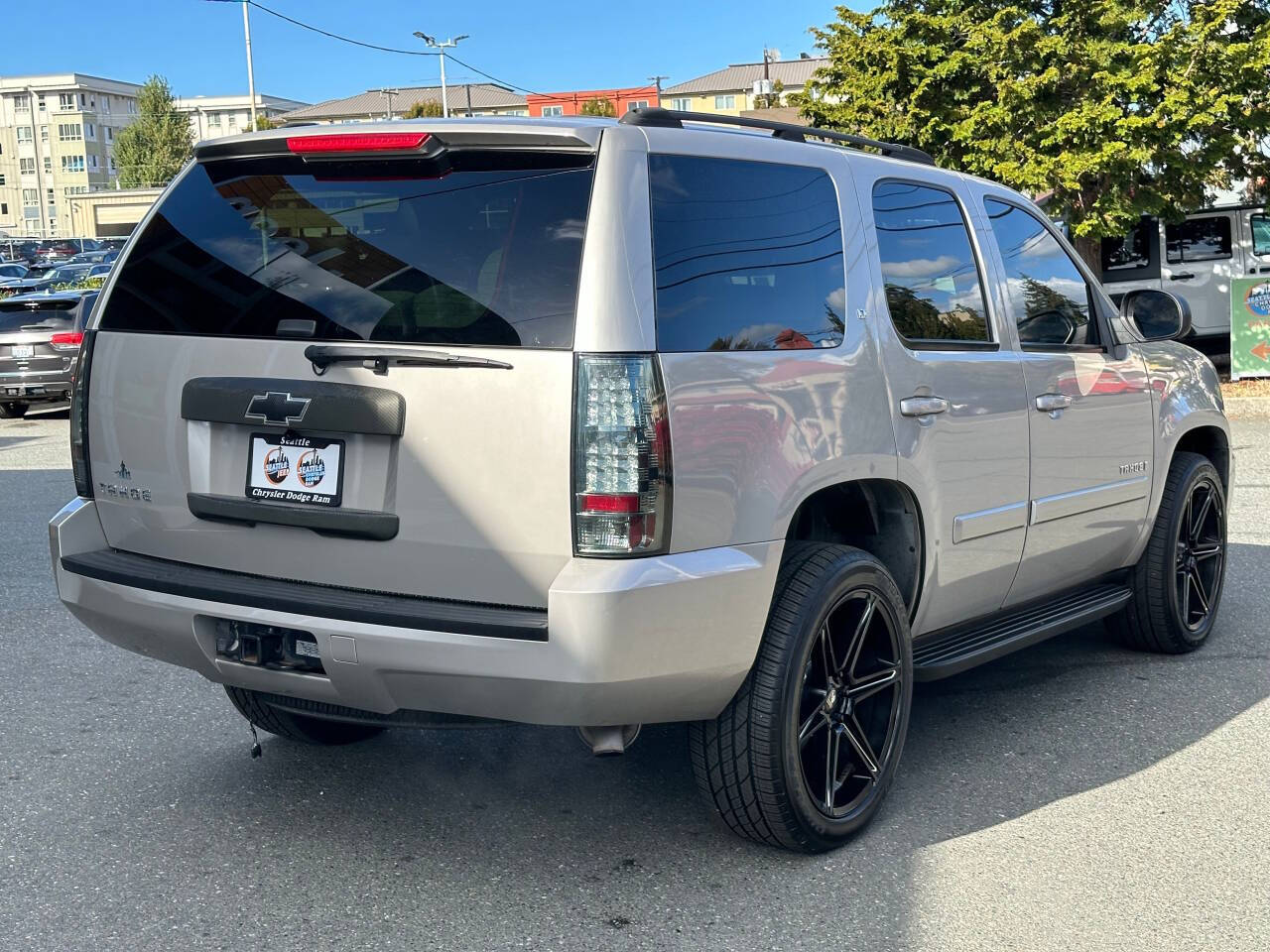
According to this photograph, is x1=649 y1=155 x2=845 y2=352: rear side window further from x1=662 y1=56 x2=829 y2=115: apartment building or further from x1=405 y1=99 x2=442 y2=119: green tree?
x1=662 y1=56 x2=829 y2=115: apartment building

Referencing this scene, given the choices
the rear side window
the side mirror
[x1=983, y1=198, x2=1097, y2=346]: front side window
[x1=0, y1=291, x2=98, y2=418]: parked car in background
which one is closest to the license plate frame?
the rear side window

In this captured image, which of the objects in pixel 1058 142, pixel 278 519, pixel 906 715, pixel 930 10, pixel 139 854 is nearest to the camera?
pixel 278 519

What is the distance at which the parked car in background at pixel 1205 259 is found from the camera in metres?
18.7

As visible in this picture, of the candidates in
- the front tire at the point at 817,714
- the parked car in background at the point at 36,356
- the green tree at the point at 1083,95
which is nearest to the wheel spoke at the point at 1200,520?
the front tire at the point at 817,714

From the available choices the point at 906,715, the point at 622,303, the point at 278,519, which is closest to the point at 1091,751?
the point at 906,715

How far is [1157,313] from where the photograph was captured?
567cm

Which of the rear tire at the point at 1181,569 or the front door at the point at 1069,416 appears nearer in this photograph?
the front door at the point at 1069,416

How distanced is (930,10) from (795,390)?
52.6 ft

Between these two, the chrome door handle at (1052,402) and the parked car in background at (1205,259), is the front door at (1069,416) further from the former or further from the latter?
the parked car in background at (1205,259)

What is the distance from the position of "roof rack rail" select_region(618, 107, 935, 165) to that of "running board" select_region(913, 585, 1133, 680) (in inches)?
62.7

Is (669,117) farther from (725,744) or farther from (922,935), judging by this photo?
(922,935)

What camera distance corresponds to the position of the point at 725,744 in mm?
3686

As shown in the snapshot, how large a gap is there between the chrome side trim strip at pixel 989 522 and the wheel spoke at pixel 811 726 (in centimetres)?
82

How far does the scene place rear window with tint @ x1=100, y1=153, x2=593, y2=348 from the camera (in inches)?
133
